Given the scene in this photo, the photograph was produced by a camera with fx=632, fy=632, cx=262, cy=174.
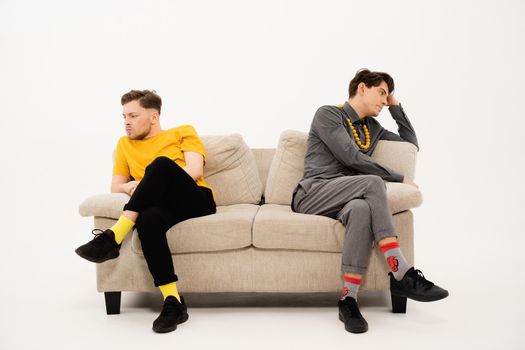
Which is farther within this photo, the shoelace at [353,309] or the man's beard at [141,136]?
the man's beard at [141,136]

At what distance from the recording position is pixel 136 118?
3.21m

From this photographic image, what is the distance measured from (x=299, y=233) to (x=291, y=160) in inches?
29.2

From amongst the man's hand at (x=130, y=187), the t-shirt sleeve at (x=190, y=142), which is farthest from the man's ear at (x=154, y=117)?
the man's hand at (x=130, y=187)

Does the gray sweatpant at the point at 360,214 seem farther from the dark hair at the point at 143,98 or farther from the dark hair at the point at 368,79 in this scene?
the dark hair at the point at 143,98

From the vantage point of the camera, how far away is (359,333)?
258 centimetres

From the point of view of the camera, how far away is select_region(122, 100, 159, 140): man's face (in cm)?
320

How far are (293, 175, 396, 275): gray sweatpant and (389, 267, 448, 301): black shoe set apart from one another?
0.17m

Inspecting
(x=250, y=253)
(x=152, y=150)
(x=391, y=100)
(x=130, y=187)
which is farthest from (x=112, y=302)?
(x=391, y=100)

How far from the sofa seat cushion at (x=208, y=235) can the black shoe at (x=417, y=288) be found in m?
0.69

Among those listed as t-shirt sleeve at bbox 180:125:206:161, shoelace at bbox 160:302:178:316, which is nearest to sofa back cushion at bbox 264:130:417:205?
t-shirt sleeve at bbox 180:125:206:161

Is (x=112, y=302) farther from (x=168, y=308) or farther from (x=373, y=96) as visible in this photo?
(x=373, y=96)

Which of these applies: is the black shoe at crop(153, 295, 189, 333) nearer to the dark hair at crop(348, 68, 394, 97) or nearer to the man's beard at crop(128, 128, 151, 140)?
the man's beard at crop(128, 128, 151, 140)

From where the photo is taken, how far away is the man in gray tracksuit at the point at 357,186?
271 centimetres

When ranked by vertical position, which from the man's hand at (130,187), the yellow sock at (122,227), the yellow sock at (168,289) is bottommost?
the yellow sock at (168,289)
